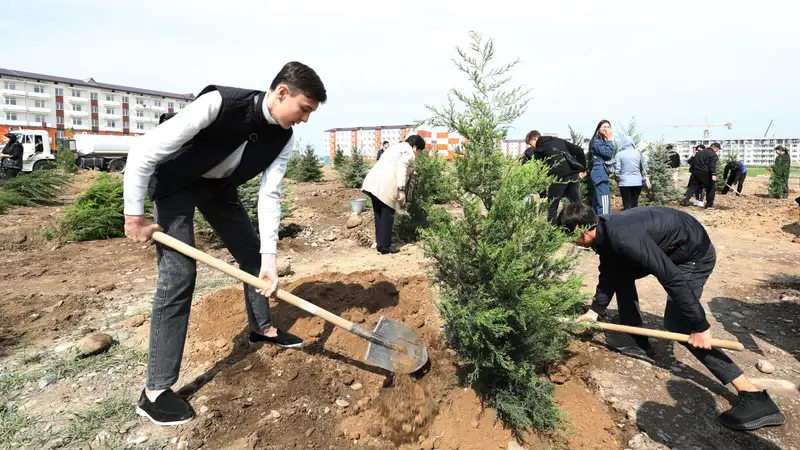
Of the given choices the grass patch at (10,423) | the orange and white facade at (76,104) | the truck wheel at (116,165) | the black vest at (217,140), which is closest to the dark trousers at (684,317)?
the black vest at (217,140)

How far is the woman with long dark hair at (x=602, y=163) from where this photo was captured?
23.3 feet

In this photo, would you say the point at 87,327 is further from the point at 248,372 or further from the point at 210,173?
the point at 210,173

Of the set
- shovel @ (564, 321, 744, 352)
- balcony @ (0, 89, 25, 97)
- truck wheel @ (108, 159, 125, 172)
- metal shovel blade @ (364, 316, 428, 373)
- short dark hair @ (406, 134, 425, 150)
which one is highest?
balcony @ (0, 89, 25, 97)

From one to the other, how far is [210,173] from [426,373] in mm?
1942

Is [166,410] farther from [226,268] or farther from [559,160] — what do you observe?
[559,160]

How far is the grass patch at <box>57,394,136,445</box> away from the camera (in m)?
2.42

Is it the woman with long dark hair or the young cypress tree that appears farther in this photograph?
the woman with long dark hair

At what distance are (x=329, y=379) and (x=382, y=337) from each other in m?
0.48

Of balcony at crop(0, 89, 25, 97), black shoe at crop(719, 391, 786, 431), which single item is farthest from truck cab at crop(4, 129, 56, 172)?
balcony at crop(0, 89, 25, 97)

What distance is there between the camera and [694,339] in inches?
114

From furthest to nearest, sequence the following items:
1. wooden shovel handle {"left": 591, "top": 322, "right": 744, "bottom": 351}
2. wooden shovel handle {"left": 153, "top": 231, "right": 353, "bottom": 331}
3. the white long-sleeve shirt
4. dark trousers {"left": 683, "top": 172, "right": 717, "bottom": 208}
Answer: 1. dark trousers {"left": 683, "top": 172, "right": 717, "bottom": 208}
2. wooden shovel handle {"left": 591, "top": 322, "right": 744, "bottom": 351}
3. wooden shovel handle {"left": 153, "top": 231, "right": 353, "bottom": 331}
4. the white long-sleeve shirt

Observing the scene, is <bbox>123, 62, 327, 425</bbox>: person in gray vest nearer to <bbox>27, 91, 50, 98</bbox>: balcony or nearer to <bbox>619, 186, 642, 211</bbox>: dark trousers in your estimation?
<bbox>619, 186, 642, 211</bbox>: dark trousers

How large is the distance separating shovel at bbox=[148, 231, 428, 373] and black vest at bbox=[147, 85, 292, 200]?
51cm

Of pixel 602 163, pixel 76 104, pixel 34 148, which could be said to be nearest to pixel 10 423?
pixel 602 163
